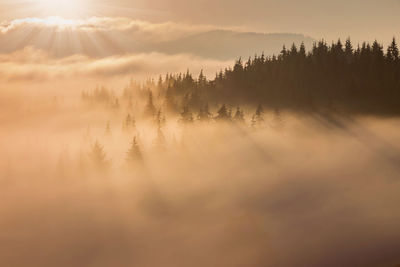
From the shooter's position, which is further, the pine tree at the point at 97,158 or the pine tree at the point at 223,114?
the pine tree at the point at 223,114

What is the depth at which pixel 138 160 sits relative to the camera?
18725cm

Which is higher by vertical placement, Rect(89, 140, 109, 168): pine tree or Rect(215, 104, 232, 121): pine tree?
Rect(215, 104, 232, 121): pine tree

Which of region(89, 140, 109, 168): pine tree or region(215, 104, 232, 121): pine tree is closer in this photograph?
region(89, 140, 109, 168): pine tree

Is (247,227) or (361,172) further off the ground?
(361,172)

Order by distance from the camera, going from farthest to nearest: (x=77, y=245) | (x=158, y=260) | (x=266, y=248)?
(x=77, y=245)
(x=158, y=260)
(x=266, y=248)

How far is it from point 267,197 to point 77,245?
84.0 metres

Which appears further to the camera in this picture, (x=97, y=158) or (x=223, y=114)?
(x=223, y=114)

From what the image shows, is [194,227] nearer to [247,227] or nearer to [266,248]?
[247,227]

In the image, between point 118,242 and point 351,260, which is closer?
point 351,260

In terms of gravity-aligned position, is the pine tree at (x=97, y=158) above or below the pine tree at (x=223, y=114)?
below

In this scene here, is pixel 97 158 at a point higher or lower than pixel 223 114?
lower

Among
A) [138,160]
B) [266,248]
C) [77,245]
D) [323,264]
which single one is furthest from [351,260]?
[77,245]

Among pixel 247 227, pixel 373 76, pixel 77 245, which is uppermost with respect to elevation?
pixel 373 76

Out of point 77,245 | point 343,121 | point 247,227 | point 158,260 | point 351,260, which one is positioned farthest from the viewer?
point 343,121
